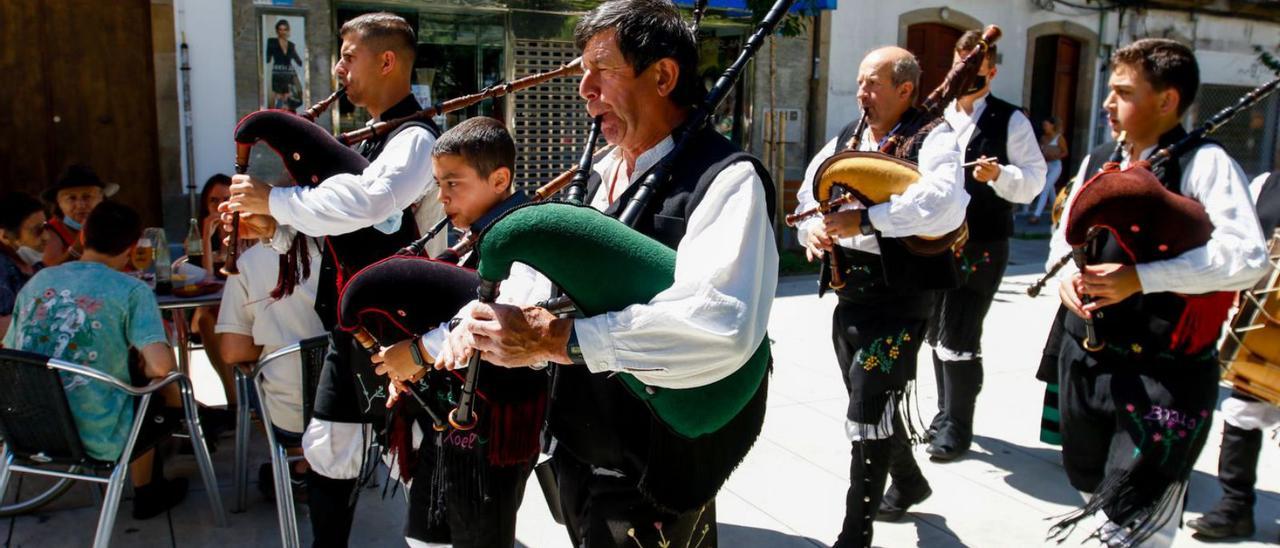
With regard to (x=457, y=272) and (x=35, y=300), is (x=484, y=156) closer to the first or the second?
(x=457, y=272)

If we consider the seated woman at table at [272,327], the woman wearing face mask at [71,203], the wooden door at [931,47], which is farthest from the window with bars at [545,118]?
the seated woman at table at [272,327]

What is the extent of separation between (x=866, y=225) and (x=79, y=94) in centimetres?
838

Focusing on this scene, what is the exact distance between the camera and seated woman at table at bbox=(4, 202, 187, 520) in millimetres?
3139

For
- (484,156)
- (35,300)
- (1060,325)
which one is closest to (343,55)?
(484,156)

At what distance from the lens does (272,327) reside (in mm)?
3604

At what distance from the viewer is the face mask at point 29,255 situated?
4.46 metres

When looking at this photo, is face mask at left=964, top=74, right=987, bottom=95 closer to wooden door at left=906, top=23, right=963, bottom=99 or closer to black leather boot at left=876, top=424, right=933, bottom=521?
black leather boot at left=876, top=424, right=933, bottom=521

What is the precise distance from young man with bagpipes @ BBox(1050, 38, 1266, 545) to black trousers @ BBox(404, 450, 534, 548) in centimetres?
160

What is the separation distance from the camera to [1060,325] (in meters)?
3.57

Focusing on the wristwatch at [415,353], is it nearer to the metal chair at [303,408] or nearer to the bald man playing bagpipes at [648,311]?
the bald man playing bagpipes at [648,311]

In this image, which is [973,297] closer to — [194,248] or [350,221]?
[350,221]

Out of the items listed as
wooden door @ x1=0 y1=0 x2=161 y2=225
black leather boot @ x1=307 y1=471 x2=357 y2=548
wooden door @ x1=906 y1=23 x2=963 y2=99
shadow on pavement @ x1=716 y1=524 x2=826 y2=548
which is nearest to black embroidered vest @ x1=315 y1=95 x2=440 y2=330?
black leather boot @ x1=307 y1=471 x2=357 y2=548

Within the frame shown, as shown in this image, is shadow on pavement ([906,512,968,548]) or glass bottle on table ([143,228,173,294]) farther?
glass bottle on table ([143,228,173,294])

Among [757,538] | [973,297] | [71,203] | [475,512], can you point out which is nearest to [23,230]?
[71,203]
